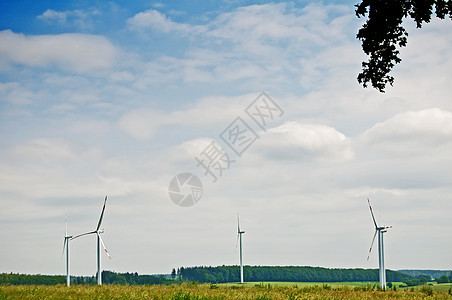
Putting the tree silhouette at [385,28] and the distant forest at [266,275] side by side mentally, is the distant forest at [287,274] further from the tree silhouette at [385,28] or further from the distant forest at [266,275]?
the tree silhouette at [385,28]

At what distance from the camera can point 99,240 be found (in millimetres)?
57406

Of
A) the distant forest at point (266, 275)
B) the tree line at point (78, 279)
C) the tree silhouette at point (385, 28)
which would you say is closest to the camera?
the tree silhouette at point (385, 28)

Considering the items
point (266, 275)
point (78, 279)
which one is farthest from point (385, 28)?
point (266, 275)

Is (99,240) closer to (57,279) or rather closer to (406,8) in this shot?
(406,8)

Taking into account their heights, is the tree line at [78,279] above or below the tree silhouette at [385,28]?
below

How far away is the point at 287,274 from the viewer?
151 m

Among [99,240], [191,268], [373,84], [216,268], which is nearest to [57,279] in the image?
[191,268]

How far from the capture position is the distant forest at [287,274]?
12919 cm

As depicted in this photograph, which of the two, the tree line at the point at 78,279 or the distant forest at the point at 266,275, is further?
the distant forest at the point at 266,275

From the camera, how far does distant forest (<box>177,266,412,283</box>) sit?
129188 mm

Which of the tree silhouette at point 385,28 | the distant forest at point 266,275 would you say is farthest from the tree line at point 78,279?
the tree silhouette at point 385,28

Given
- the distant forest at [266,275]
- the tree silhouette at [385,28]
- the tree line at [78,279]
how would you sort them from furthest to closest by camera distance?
the distant forest at [266,275] < the tree line at [78,279] < the tree silhouette at [385,28]

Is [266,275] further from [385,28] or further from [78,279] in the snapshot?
[385,28]

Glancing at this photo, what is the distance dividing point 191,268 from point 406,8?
109 m
